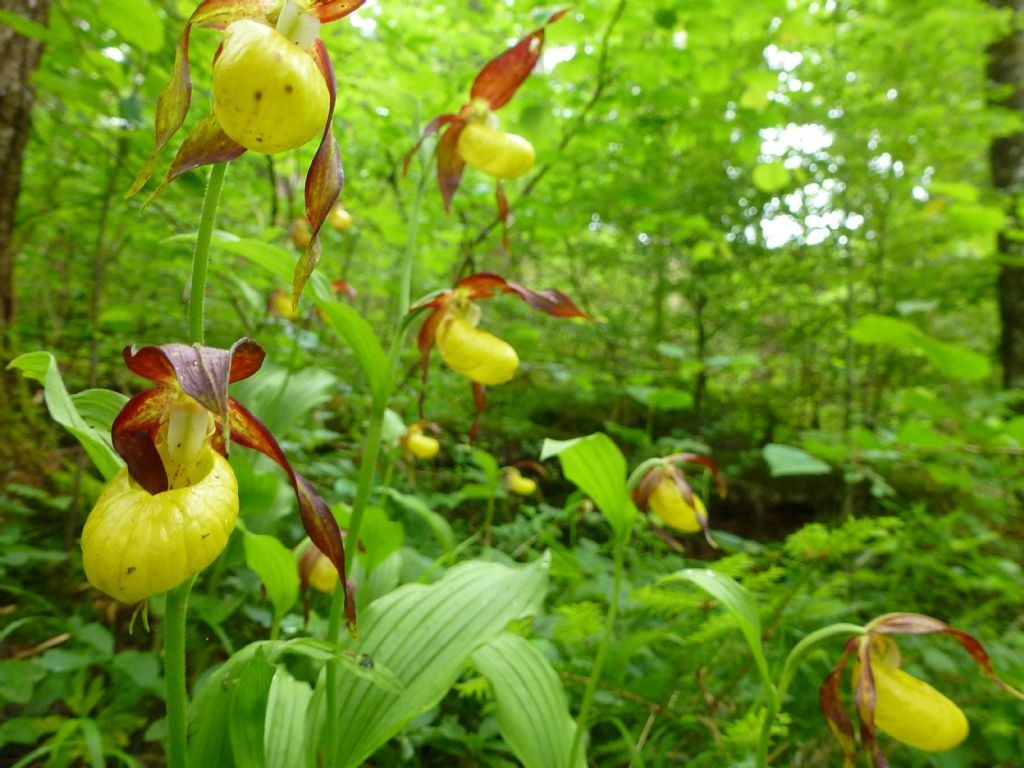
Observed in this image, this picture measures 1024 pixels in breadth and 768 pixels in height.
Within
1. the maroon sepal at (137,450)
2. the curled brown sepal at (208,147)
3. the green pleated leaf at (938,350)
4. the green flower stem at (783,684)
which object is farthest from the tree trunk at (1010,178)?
the maroon sepal at (137,450)

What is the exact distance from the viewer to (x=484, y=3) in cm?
267

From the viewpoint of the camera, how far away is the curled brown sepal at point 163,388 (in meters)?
0.50

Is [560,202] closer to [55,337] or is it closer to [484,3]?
[484,3]

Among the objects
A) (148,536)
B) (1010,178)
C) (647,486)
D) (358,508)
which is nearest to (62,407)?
(148,536)

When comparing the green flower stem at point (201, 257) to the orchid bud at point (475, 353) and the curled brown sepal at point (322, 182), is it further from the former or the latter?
the orchid bud at point (475, 353)

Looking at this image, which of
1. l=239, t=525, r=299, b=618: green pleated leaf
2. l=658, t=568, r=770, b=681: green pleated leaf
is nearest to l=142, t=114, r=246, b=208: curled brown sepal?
l=239, t=525, r=299, b=618: green pleated leaf

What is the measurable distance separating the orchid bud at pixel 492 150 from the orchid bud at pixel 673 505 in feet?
2.88

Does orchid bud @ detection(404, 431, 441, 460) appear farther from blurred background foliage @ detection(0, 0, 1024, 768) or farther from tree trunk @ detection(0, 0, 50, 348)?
tree trunk @ detection(0, 0, 50, 348)

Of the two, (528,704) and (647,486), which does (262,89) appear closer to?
(528,704)

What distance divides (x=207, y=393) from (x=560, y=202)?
2.26 metres

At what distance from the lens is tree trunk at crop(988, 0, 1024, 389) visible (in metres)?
2.88

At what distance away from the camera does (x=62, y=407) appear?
59 centimetres

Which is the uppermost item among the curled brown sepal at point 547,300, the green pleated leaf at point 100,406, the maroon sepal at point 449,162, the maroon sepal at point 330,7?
the maroon sepal at point 449,162

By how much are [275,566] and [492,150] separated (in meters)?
1.03
